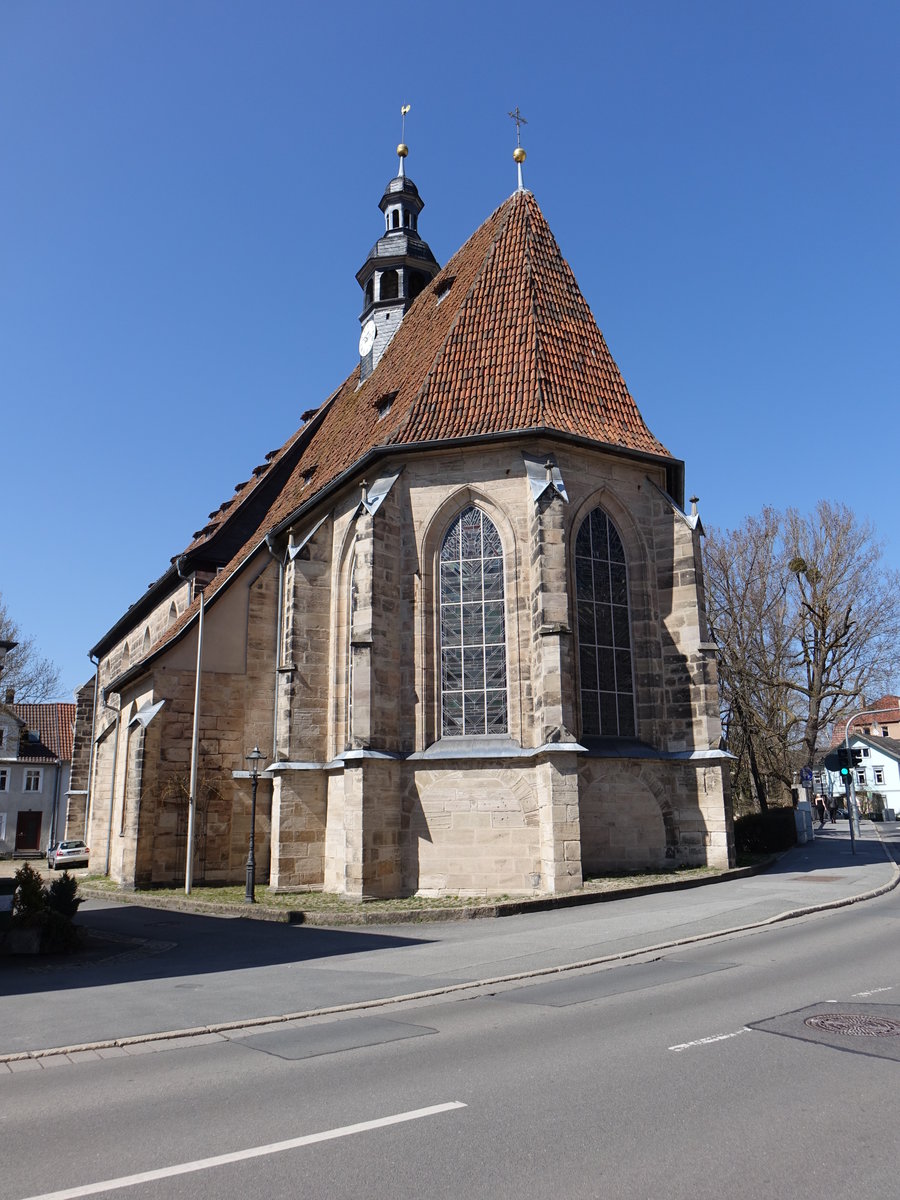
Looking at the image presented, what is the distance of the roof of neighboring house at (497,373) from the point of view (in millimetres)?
17625

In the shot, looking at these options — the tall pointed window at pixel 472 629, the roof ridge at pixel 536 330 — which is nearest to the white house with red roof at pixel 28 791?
the tall pointed window at pixel 472 629

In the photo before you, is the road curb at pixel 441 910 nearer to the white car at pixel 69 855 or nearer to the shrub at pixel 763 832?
the shrub at pixel 763 832

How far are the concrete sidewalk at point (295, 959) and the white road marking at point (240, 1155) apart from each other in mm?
2784

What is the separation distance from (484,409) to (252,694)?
8803 mm

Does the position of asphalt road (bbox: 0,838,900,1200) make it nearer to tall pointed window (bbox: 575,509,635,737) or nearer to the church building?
the church building

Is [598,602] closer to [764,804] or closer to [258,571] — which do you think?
[258,571]

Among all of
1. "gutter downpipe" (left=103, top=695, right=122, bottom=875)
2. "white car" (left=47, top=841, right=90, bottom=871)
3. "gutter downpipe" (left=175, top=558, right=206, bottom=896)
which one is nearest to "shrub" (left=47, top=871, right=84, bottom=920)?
"gutter downpipe" (left=175, top=558, right=206, bottom=896)

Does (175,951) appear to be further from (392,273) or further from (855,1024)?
Answer: (392,273)

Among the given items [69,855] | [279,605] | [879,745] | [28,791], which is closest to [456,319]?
[279,605]

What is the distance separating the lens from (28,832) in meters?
46.7

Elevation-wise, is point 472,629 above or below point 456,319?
below

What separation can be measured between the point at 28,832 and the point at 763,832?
37.8m

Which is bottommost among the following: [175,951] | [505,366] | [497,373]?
[175,951]

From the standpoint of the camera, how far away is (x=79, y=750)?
3688cm
